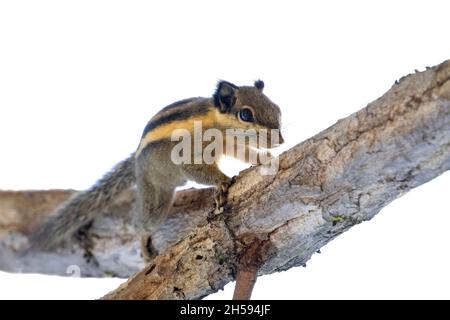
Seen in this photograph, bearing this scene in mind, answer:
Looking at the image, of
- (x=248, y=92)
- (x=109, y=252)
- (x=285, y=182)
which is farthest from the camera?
(x=109, y=252)

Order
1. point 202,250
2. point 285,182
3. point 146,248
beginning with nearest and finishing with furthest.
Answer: point 285,182, point 202,250, point 146,248

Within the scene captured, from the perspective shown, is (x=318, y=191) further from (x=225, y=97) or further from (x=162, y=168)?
(x=162, y=168)

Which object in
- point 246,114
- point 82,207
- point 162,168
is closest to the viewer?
point 246,114

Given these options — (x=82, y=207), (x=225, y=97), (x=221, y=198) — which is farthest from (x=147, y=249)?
(x=221, y=198)

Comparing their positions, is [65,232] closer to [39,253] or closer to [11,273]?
[39,253]

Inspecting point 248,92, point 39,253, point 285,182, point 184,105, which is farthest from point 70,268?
point 285,182

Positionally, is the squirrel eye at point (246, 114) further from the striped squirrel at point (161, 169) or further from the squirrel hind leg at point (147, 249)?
the squirrel hind leg at point (147, 249)

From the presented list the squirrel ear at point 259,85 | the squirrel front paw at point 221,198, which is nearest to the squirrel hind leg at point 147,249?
the squirrel ear at point 259,85
